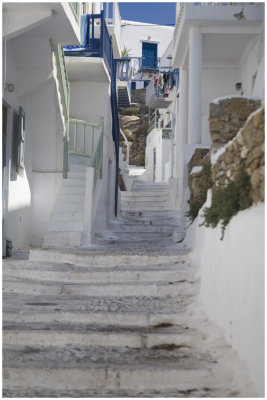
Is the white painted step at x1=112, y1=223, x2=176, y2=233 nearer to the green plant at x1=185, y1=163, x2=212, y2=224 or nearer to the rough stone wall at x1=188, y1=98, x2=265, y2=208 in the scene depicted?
the rough stone wall at x1=188, y1=98, x2=265, y2=208

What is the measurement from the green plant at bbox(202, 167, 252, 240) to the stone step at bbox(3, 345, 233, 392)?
54.0 inches

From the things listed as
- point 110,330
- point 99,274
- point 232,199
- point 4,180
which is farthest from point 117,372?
point 4,180

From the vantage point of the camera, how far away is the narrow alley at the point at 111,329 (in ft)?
14.7

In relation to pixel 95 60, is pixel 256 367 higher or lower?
lower

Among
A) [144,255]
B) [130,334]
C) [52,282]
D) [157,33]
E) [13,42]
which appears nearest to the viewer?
[130,334]

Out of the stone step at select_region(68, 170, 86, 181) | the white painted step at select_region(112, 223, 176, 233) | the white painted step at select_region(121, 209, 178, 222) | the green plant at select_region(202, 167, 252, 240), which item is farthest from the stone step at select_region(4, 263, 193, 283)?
the white painted step at select_region(121, 209, 178, 222)

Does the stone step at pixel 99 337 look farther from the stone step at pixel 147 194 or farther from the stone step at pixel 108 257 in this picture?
the stone step at pixel 147 194

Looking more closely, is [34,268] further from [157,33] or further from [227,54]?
[157,33]

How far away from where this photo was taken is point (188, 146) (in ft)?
35.4

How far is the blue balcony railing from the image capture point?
12.1 meters

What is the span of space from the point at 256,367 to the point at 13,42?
23.6 feet

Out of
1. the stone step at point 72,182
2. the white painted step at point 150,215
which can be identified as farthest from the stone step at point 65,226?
the white painted step at point 150,215

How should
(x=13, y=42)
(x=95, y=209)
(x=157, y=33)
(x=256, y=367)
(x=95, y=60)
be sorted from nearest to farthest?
(x=256, y=367) < (x=13, y=42) < (x=95, y=209) < (x=95, y=60) < (x=157, y=33)

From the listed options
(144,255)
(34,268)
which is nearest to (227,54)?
(144,255)
